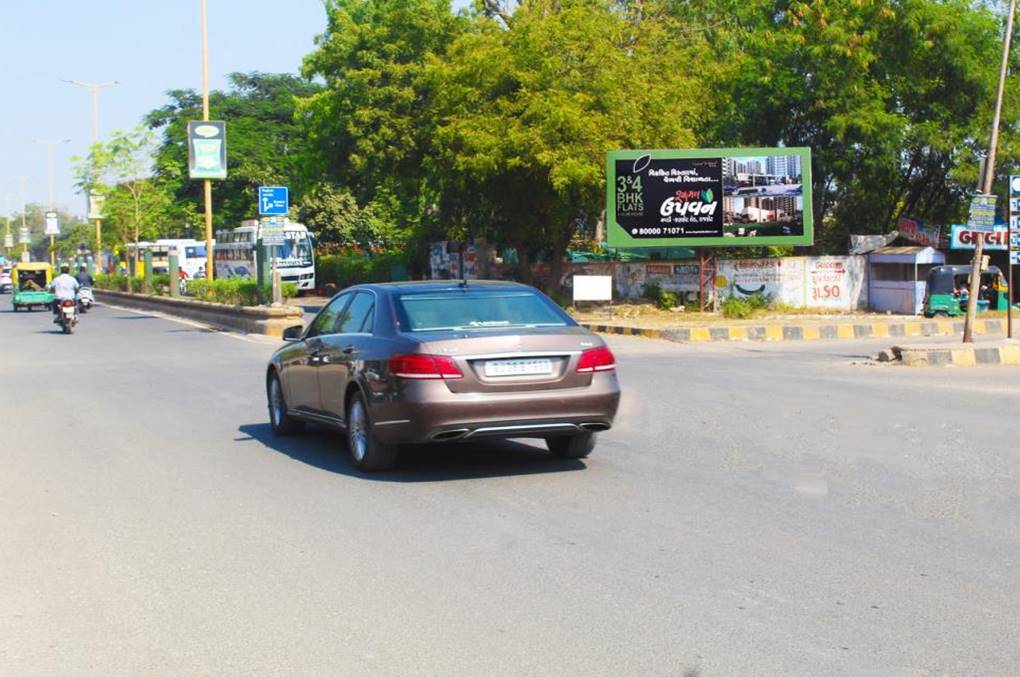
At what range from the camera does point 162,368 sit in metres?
20.2

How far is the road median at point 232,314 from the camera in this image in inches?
1125

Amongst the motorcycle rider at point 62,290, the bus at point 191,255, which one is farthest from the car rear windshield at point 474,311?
the bus at point 191,255

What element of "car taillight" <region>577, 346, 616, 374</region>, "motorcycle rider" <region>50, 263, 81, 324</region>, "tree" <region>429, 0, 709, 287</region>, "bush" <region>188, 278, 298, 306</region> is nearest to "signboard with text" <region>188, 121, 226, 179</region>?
"bush" <region>188, 278, 298, 306</region>

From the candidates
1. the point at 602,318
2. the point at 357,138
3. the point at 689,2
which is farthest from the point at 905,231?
the point at 357,138

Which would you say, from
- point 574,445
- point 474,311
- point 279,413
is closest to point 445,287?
point 474,311

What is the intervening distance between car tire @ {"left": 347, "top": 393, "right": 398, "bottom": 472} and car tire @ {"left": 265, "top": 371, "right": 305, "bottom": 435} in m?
1.94

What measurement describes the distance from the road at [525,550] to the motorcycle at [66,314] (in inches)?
724

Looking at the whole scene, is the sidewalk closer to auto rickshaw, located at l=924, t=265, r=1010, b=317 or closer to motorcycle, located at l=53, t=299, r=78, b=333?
auto rickshaw, located at l=924, t=265, r=1010, b=317

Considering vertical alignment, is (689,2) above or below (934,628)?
above

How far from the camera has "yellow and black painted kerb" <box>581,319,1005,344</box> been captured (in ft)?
91.3

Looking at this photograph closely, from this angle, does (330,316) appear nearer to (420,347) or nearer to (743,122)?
(420,347)

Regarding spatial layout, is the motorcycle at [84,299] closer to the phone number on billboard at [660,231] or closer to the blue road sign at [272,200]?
the blue road sign at [272,200]

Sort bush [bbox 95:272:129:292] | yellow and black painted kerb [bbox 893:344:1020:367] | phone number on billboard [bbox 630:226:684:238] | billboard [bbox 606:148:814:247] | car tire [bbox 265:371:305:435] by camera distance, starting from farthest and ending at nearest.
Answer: bush [bbox 95:272:129:292] < phone number on billboard [bbox 630:226:684:238] < billboard [bbox 606:148:814:247] < yellow and black painted kerb [bbox 893:344:1020:367] < car tire [bbox 265:371:305:435]

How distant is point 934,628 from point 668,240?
91.4 feet
